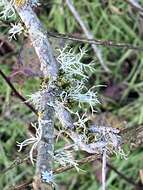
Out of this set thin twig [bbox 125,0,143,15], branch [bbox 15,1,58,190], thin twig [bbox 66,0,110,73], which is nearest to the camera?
branch [bbox 15,1,58,190]

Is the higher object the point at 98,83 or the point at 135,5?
the point at 135,5

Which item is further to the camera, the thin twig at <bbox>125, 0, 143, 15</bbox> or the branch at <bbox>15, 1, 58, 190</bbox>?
the thin twig at <bbox>125, 0, 143, 15</bbox>

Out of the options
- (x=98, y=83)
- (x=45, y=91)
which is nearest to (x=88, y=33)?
(x=98, y=83)

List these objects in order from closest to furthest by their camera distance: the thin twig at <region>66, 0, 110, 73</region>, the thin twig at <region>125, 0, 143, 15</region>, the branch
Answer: the branch, the thin twig at <region>125, 0, 143, 15</region>, the thin twig at <region>66, 0, 110, 73</region>

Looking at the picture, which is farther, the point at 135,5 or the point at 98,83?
the point at 98,83

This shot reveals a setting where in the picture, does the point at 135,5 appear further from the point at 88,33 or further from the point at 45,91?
the point at 45,91

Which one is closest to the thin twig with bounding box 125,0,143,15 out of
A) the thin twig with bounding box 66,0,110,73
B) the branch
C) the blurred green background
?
the thin twig with bounding box 66,0,110,73

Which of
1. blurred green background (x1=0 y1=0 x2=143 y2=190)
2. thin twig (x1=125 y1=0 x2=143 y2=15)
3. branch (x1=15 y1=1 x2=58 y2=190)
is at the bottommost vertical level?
blurred green background (x1=0 y1=0 x2=143 y2=190)

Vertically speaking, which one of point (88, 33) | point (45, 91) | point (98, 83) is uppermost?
point (45, 91)

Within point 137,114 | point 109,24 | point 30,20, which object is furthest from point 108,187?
point 30,20

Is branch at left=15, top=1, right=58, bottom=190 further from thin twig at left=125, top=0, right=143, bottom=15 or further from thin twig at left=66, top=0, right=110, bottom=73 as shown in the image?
thin twig at left=66, top=0, right=110, bottom=73

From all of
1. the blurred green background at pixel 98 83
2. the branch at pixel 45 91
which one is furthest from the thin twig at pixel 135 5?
the branch at pixel 45 91

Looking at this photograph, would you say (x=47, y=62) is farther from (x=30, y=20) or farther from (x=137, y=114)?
(x=137, y=114)
